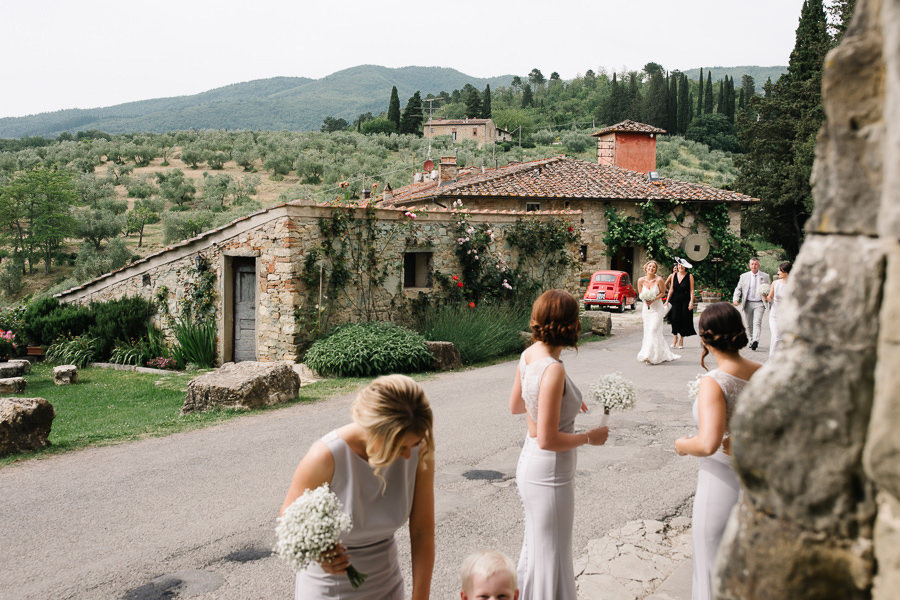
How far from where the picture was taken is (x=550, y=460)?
3609 mm

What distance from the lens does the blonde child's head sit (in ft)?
9.97

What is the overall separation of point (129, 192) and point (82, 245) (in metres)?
9.69

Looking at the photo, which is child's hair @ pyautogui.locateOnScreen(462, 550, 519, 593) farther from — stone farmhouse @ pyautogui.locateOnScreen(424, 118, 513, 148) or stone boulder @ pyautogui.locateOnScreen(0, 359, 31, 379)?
stone farmhouse @ pyautogui.locateOnScreen(424, 118, 513, 148)

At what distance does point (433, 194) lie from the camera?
2483cm

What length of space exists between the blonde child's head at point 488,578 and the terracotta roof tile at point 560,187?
2165cm

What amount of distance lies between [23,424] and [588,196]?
2105 cm

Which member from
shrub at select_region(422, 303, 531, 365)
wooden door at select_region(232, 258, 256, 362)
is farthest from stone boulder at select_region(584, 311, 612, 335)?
wooden door at select_region(232, 258, 256, 362)

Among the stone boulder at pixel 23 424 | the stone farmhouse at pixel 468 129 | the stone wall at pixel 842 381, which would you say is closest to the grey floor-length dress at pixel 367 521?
the stone wall at pixel 842 381

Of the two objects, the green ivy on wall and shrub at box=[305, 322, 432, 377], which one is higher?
the green ivy on wall

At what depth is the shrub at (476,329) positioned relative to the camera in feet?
46.4

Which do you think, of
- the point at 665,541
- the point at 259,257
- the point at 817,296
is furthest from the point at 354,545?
the point at 259,257

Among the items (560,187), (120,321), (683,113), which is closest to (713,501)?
(120,321)

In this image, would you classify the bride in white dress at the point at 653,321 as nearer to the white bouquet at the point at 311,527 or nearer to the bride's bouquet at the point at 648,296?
the bride's bouquet at the point at 648,296

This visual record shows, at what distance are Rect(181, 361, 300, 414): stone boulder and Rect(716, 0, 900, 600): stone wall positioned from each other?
9123 millimetres
